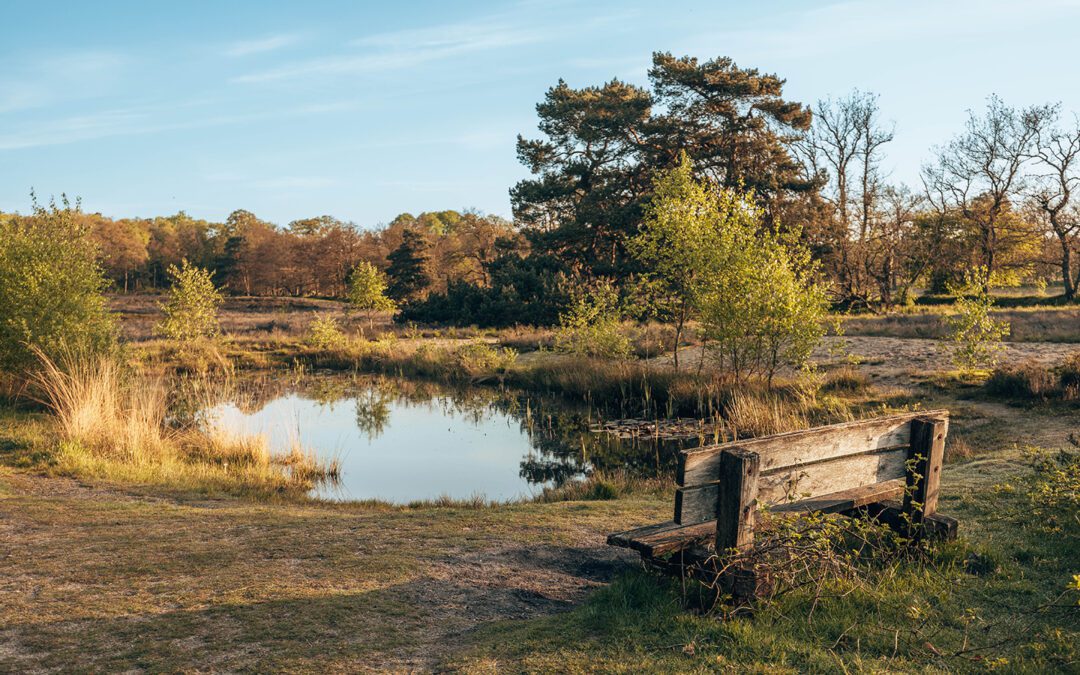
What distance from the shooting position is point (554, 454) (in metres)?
14.2

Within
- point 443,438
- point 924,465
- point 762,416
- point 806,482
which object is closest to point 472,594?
point 806,482

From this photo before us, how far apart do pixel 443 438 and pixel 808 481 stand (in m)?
11.5

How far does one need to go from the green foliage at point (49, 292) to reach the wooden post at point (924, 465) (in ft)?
47.5

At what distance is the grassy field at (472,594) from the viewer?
4.25 metres

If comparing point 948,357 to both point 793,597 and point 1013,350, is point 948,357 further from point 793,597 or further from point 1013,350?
point 793,597

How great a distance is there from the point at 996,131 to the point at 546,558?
5013 centimetres

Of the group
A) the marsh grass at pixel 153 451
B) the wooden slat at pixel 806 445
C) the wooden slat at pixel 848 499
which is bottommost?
the marsh grass at pixel 153 451

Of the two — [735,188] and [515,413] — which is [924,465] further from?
[735,188]

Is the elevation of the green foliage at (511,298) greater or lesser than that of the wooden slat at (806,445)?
greater

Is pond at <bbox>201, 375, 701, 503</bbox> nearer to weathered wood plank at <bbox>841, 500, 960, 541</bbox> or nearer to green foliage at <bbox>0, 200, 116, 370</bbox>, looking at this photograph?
green foliage at <bbox>0, 200, 116, 370</bbox>

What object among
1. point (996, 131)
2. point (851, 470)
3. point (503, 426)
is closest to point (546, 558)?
point (851, 470)

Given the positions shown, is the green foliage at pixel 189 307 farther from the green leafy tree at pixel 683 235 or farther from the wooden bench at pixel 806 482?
the wooden bench at pixel 806 482

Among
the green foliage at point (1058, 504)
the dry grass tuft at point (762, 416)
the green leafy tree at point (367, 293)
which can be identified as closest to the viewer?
the green foliage at point (1058, 504)

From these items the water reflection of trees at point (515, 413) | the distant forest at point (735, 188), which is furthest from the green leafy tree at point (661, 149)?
the water reflection of trees at point (515, 413)
